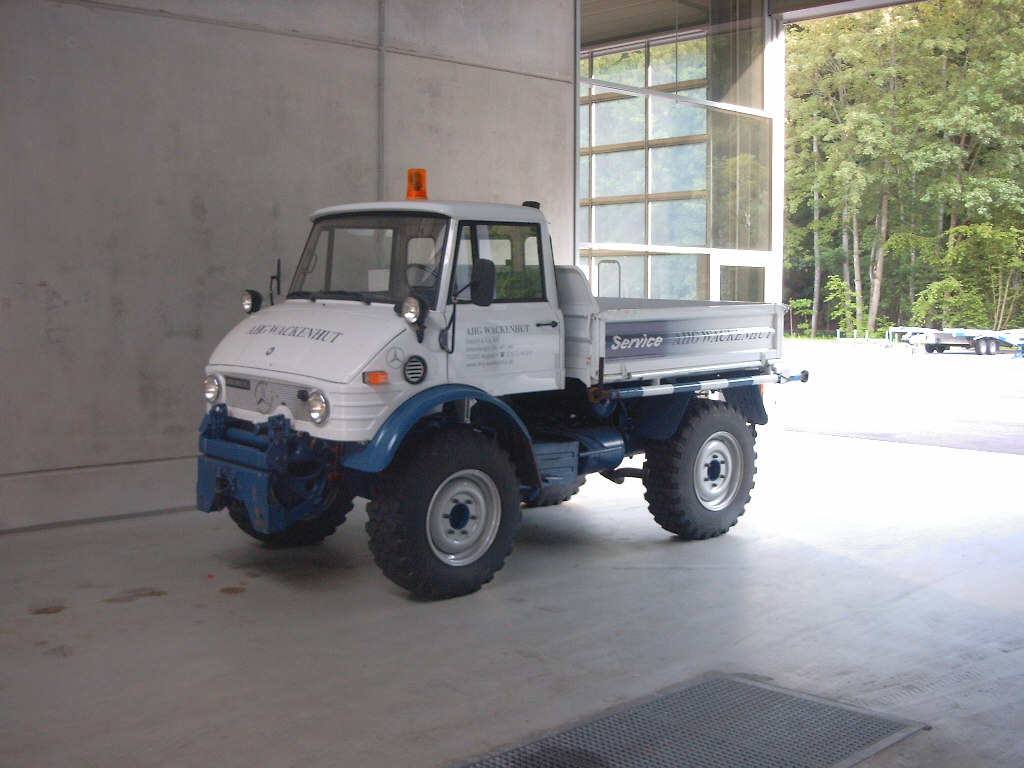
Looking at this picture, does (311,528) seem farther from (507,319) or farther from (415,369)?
(507,319)

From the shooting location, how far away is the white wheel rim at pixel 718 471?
778 cm

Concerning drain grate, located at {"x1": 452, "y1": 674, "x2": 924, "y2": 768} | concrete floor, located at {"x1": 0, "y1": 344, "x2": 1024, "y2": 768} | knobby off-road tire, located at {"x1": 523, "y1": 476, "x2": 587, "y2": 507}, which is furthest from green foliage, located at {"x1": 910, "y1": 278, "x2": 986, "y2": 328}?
drain grate, located at {"x1": 452, "y1": 674, "x2": 924, "y2": 768}

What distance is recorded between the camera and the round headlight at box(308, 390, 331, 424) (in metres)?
5.98

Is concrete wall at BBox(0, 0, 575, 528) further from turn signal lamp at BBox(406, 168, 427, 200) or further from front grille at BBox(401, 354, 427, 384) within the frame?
front grille at BBox(401, 354, 427, 384)

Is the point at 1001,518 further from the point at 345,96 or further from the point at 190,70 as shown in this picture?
the point at 190,70

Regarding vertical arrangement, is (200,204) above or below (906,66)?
below

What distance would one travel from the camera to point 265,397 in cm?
643

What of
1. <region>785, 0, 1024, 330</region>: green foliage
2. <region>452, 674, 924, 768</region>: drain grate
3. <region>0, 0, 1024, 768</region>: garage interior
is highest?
<region>785, 0, 1024, 330</region>: green foliage

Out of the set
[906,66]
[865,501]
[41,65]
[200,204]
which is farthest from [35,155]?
[906,66]

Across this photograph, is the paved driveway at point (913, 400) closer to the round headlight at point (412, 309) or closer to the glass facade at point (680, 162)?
the glass facade at point (680, 162)

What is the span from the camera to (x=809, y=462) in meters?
11.3

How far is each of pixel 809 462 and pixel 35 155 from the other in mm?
7867

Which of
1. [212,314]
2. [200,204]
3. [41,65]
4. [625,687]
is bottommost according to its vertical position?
[625,687]

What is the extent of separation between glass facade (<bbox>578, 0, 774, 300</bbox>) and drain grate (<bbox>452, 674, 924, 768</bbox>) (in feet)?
25.5
